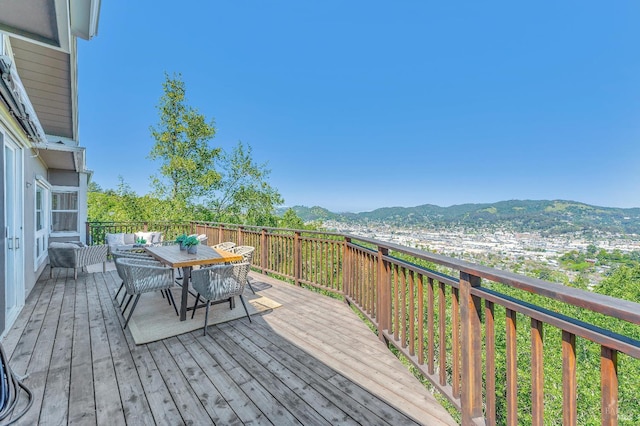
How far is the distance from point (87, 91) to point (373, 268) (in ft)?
59.6

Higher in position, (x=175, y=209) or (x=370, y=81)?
(x=370, y=81)

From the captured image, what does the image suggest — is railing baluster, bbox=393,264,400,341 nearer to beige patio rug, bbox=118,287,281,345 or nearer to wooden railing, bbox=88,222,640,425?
wooden railing, bbox=88,222,640,425

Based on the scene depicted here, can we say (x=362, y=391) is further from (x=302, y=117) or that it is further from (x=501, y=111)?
(x=501, y=111)

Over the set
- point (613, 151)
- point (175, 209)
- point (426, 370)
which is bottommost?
point (426, 370)

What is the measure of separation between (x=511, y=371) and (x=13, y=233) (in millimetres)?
5006

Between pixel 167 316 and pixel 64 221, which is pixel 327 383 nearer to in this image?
pixel 167 316

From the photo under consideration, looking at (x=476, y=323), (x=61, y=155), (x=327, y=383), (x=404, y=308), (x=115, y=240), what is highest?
(x=61, y=155)

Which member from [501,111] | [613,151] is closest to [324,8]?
[501,111]

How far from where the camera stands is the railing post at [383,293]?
2.85 m

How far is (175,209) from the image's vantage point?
12.3 metres

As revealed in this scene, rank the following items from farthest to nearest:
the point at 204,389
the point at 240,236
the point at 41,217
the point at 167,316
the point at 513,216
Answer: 1. the point at 513,216
2. the point at 240,236
3. the point at 41,217
4. the point at 167,316
5. the point at 204,389

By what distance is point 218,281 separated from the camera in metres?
3.21

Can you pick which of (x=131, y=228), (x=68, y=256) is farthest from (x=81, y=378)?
(x=131, y=228)

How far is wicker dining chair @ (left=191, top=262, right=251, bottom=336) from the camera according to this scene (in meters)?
3.14
